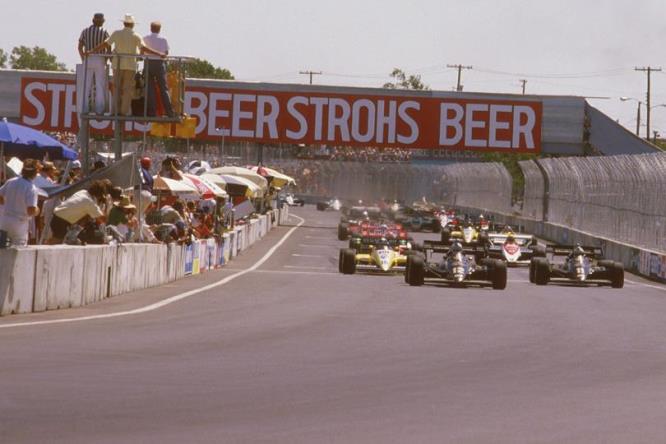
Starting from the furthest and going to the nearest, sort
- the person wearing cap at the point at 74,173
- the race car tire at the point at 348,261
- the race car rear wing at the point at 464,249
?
the race car tire at the point at 348,261
the race car rear wing at the point at 464,249
the person wearing cap at the point at 74,173

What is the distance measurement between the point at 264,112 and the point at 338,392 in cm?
5922

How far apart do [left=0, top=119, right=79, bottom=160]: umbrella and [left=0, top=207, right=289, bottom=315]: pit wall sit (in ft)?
6.10

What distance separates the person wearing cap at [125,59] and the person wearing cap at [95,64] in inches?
5.8

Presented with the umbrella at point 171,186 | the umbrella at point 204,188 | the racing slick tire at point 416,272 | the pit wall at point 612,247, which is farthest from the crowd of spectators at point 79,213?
the pit wall at point 612,247

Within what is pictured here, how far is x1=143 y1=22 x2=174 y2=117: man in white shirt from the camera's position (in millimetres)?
27359

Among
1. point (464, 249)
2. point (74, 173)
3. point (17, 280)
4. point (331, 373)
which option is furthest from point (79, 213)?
point (464, 249)

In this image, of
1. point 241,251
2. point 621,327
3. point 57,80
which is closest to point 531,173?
point 57,80

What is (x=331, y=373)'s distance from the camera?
40.3ft

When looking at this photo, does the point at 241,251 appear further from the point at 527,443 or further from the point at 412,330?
the point at 527,443

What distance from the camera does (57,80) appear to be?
69.1 m

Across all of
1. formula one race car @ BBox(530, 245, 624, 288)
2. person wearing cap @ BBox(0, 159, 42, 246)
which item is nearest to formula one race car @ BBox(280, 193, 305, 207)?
formula one race car @ BBox(530, 245, 624, 288)

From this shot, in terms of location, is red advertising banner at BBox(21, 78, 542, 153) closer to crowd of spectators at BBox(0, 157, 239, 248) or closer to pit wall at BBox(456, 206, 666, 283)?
pit wall at BBox(456, 206, 666, 283)

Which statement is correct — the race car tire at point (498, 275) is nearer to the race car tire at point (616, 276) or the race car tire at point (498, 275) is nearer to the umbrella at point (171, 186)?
the race car tire at point (616, 276)

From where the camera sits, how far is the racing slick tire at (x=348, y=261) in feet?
109
